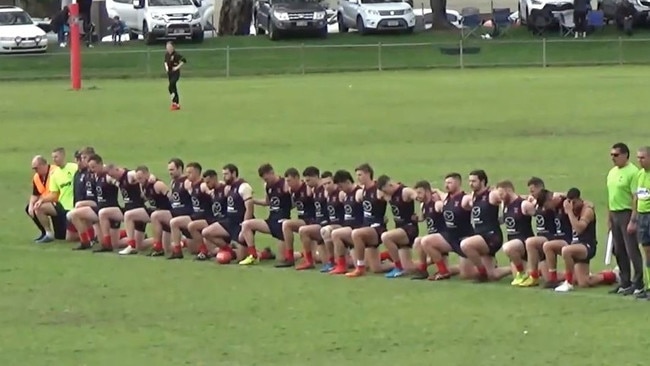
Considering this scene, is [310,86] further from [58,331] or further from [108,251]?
[58,331]

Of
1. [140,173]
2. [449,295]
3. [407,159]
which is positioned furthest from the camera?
[407,159]

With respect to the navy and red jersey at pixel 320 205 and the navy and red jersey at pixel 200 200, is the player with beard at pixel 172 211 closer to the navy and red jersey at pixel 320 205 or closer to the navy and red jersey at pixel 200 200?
the navy and red jersey at pixel 200 200

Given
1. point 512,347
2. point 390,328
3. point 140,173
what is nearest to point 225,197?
point 140,173

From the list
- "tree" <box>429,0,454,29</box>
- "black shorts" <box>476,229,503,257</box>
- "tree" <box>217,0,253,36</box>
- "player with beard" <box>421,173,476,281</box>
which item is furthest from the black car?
"black shorts" <box>476,229,503,257</box>

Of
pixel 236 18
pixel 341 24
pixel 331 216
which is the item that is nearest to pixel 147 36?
pixel 236 18

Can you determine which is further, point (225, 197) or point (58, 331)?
point (225, 197)

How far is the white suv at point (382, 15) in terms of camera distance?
57812 mm

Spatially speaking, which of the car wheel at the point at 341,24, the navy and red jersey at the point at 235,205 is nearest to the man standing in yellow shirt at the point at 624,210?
the navy and red jersey at the point at 235,205

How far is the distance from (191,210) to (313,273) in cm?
222

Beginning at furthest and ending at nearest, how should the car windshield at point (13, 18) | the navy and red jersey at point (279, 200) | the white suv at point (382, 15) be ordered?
the white suv at point (382, 15)
the car windshield at point (13, 18)
the navy and red jersey at point (279, 200)

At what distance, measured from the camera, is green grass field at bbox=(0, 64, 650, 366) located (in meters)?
13.9

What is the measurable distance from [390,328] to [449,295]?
187 centimetres

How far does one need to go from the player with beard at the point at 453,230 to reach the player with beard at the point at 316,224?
5.03 feet

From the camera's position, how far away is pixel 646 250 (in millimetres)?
15625
